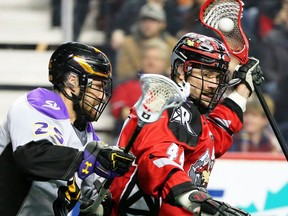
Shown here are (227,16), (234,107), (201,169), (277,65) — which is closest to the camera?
(201,169)

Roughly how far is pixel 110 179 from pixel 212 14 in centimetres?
144

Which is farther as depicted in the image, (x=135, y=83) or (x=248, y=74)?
(x=135, y=83)

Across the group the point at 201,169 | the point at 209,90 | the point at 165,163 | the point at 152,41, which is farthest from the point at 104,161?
the point at 152,41

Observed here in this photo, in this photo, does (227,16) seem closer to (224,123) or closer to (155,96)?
(224,123)

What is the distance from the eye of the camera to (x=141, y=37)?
863cm

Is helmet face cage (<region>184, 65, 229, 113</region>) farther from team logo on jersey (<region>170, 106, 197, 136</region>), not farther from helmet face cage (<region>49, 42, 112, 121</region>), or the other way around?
helmet face cage (<region>49, 42, 112, 121</region>)

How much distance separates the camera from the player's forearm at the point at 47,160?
15.0 feet

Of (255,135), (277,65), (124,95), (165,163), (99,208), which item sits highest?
(165,163)

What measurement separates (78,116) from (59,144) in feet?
1.16

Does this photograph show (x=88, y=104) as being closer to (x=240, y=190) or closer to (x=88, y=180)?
(x=88, y=180)

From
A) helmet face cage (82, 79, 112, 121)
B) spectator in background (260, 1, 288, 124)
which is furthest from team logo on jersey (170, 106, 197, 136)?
spectator in background (260, 1, 288, 124)

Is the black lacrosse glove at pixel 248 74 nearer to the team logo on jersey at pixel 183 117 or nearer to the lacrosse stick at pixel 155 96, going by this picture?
the team logo on jersey at pixel 183 117

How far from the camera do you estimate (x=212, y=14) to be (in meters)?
5.72

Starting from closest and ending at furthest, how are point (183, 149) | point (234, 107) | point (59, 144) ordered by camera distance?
point (59, 144) → point (183, 149) → point (234, 107)
